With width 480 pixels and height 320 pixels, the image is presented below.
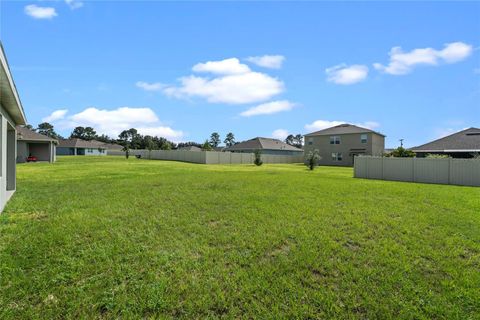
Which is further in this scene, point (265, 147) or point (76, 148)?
point (76, 148)

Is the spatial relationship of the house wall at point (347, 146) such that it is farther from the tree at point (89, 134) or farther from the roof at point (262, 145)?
the tree at point (89, 134)

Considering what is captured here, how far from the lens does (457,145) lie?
90.2ft

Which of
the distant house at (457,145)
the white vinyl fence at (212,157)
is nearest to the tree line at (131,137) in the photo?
the white vinyl fence at (212,157)

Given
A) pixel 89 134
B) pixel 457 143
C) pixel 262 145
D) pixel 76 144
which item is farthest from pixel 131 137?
pixel 457 143

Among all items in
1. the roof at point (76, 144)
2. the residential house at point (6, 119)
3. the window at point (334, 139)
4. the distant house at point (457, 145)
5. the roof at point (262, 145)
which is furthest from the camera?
the roof at point (76, 144)

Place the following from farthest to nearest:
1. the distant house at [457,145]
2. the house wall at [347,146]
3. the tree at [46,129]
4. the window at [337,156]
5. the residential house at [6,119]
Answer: the tree at [46,129] → the window at [337,156] → the house wall at [347,146] → the distant house at [457,145] → the residential house at [6,119]

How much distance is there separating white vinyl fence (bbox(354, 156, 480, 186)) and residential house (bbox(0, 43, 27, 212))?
57.1ft

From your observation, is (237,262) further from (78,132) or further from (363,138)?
(78,132)

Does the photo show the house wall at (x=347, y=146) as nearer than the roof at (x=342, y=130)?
Yes

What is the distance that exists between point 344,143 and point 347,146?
64cm

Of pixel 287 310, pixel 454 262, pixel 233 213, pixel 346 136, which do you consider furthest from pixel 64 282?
pixel 346 136

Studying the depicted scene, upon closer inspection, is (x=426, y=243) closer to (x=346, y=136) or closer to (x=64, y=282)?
(x=64, y=282)

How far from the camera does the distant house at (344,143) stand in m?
37.7

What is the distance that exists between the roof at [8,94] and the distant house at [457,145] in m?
32.9
